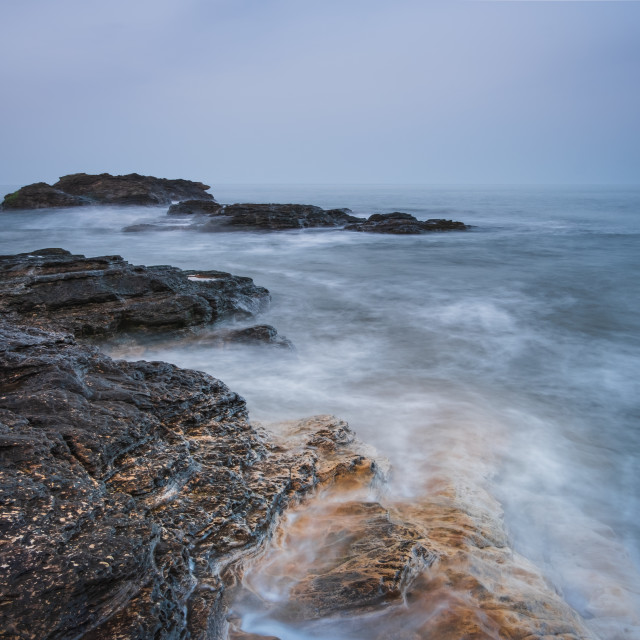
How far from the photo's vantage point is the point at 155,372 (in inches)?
160

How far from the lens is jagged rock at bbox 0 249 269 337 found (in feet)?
20.0

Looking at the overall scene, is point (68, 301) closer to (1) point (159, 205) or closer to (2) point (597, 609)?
(2) point (597, 609)

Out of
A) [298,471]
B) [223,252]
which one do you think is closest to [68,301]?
[298,471]

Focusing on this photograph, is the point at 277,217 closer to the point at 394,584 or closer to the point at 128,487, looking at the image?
the point at 128,487

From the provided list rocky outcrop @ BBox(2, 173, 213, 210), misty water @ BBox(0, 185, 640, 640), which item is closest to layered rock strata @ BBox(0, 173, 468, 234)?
rocky outcrop @ BBox(2, 173, 213, 210)

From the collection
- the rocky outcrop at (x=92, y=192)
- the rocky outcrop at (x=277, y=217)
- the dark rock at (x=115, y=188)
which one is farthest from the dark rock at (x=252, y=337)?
the dark rock at (x=115, y=188)

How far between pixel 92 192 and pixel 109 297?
29.4 meters

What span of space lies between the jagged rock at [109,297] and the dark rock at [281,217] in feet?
43.8

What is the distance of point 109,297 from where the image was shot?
21.4 feet

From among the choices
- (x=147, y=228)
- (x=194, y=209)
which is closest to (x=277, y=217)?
(x=147, y=228)

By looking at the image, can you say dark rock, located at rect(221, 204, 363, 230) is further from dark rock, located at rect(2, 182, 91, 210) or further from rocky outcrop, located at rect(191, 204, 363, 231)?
dark rock, located at rect(2, 182, 91, 210)

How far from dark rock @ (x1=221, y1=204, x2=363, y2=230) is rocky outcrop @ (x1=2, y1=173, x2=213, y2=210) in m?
11.2

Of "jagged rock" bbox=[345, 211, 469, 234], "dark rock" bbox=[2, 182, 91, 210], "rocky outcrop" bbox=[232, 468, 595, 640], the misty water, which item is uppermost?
"dark rock" bbox=[2, 182, 91, 210]

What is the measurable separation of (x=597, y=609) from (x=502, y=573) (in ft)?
2.16
